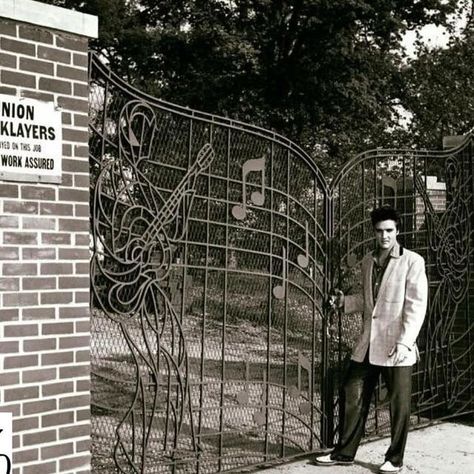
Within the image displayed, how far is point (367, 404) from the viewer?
595 cm

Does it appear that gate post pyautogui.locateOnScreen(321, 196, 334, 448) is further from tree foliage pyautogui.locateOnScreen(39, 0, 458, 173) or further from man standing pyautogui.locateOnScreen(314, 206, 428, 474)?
tree foliage pyautogui.locateOnScreen(39, 0, 458, 173)

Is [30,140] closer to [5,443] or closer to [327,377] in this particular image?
[5,443]

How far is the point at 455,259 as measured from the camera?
24.9 feet

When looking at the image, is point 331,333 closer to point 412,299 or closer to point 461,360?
point 412,299

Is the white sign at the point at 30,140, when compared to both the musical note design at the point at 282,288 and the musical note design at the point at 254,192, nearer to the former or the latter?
the musical note design at the point at 254,192

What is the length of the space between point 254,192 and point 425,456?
248cm

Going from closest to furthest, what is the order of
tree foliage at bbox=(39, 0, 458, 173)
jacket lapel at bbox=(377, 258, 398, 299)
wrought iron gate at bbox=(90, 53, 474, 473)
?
wrought iron gate at bbox=(90, 53, 474, 473) < jacket lapel at bbox=(377, 258, 398, 299) < tree foliage at bbox=(39, 0, 458, 173)

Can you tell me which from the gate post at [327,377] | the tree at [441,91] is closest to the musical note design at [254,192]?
the gate post at [327,377]

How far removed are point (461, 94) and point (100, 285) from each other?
2581 cm

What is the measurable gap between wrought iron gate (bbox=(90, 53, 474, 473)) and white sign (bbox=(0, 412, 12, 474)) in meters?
0.80

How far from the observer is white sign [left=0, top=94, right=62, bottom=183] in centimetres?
393

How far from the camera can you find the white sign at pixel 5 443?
12.6ft

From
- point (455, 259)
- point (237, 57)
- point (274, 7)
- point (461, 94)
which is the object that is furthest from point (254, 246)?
point (461, 94)

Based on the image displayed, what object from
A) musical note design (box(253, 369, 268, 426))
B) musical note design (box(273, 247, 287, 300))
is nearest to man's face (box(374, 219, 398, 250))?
musical note design (box(273, 247, 287, 300))
